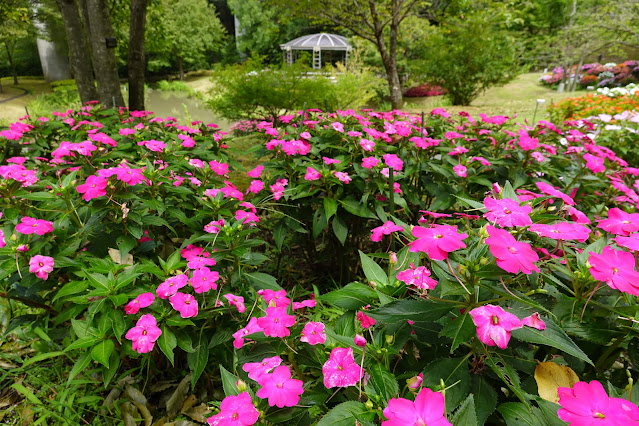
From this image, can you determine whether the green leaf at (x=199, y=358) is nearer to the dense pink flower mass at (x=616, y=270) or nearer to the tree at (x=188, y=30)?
the dense pink flower mass at (x=616, y=270)

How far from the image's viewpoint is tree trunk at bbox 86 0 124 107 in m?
3.96

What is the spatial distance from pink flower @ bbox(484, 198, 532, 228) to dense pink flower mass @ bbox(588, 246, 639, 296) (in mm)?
141

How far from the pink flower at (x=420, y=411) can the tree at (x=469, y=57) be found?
11.6 m

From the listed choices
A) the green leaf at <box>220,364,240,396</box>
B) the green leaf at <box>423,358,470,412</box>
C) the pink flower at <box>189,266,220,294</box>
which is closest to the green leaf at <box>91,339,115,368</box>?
the pink flower at <box>189,266,220,294</box>

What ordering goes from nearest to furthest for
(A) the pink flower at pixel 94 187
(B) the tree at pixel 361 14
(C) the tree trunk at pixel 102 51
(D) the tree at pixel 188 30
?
(A) the pink flower at pixel 94 187
(C) the tree trunk at pixel 102 51
(B) the tree at pixel 361 14
(D) the tree at pixel 188 30

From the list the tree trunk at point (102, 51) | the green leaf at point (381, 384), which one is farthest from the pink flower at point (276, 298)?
the tree trunk at point (102, 51)

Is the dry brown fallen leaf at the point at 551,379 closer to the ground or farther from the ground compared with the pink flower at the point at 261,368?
farther from the ground

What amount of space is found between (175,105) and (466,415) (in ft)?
59.5

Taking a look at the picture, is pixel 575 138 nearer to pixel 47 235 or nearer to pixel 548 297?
pixel 548 297

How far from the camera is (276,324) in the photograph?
916 mm

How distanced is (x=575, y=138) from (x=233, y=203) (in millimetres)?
2361

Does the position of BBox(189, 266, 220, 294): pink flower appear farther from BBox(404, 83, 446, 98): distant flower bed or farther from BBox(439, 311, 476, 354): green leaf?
BBox(404, 83, 446, 98): distant flower bed

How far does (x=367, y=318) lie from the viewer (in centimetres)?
85

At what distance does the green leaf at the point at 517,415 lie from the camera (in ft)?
2.13
